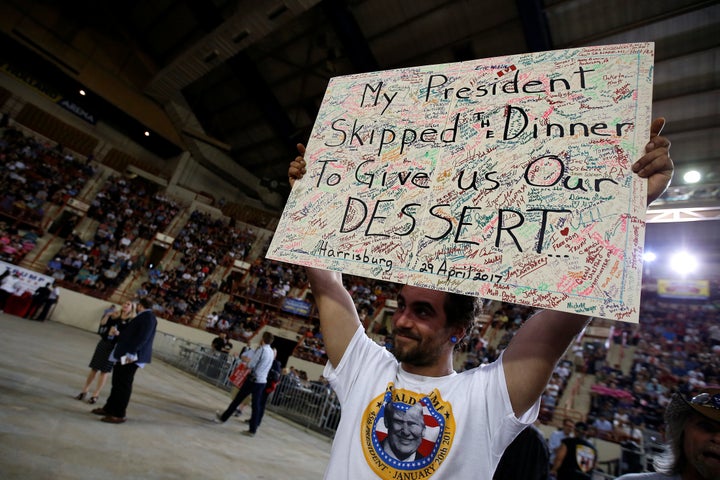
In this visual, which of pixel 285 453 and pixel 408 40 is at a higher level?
pixel 408 40

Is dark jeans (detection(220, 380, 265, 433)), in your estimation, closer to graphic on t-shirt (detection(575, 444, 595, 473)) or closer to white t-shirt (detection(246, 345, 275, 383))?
white t-shirt (detection(246, 345, 275, 383))

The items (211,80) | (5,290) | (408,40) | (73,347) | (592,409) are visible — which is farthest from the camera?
(211,80)

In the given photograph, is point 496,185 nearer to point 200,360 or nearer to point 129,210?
point 200,360

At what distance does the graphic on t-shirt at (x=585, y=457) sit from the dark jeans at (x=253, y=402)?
15.6 ft

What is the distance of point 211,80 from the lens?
20.1m

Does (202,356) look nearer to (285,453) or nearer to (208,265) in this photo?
(285,453)

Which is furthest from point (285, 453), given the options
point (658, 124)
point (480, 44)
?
point (480, 44)

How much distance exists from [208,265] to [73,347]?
11.4 metres

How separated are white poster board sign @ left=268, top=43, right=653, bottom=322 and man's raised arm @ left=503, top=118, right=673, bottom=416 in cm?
6

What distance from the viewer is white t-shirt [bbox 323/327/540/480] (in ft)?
3.87

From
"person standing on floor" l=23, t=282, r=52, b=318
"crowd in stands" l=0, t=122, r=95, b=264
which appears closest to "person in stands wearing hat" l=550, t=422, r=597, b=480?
"person standing on floor" l=23, t=282, r=52, b=318

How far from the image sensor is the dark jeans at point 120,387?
4.45 metres

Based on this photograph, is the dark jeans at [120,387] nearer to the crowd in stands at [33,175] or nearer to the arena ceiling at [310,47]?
the arena ceiling at [310,47]

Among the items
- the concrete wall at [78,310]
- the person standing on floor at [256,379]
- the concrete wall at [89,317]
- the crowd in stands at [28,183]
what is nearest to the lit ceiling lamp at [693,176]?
the person standing on floor at [256,379]
